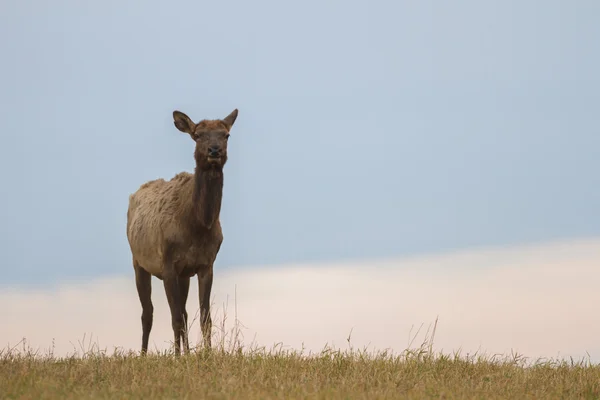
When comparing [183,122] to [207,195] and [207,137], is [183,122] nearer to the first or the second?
[207,137]

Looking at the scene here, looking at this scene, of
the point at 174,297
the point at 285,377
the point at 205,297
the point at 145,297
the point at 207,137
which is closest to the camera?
the point at 285,377

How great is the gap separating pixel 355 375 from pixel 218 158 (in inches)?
164

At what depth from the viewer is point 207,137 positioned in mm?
13391

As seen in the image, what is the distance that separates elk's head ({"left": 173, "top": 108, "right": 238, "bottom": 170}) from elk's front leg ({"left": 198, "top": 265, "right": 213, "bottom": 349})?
1.75 m

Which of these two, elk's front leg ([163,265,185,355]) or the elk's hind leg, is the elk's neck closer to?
elk's front leg ([163,265,185,355])

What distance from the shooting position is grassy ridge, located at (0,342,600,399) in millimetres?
9344

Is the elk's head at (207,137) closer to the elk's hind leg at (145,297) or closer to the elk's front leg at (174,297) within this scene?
the elk's front leg at (174,297)

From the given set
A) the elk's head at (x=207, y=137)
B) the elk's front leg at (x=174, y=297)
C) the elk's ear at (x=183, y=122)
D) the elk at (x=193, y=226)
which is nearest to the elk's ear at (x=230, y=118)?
the elk at (x=193, y=226)

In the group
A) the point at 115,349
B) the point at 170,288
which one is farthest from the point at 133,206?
the point at 115,349

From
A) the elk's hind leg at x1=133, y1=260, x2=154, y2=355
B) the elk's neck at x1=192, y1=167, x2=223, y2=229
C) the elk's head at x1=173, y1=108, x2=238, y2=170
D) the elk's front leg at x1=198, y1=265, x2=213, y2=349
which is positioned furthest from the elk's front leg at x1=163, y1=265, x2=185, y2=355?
the elk's hind leg at x1=133, y1=260, x2=154, y2=355

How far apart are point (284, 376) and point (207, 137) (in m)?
4.39

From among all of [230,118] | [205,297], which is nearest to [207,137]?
[230,118]

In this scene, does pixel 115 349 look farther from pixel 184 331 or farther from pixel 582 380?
pixel 582 380

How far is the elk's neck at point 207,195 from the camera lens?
13.5 meters
